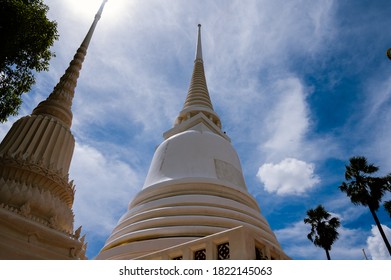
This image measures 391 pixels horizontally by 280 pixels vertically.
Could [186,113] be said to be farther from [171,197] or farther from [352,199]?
[352,199]

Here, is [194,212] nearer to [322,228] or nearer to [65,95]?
[65,95]

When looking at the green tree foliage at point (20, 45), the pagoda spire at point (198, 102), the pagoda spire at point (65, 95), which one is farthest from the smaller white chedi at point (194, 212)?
the green tree foliage at point (20, 45)

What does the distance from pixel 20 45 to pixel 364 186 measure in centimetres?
1836

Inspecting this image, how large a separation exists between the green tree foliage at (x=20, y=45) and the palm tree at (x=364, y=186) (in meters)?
17.2

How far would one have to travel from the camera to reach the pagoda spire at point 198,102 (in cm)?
1558

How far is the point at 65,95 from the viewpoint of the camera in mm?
12391

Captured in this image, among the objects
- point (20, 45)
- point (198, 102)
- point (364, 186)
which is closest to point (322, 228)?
point (364, 186)

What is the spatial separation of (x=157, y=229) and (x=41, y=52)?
262 inches

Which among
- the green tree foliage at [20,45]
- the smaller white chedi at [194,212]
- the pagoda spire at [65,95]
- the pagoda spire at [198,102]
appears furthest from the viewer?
the pagoda spire at [198,102]

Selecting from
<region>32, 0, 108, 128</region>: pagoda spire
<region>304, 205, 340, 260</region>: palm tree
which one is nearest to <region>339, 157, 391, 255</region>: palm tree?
<region>304, 205, 340, 260</region>: palm tree

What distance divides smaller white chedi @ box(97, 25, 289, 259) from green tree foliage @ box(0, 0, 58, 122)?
5.05m

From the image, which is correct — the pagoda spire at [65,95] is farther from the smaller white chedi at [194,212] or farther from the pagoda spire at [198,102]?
the pagoda spire at [198,102]

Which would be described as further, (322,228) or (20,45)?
(322,228)

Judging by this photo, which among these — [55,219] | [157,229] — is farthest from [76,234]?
[157,229]
